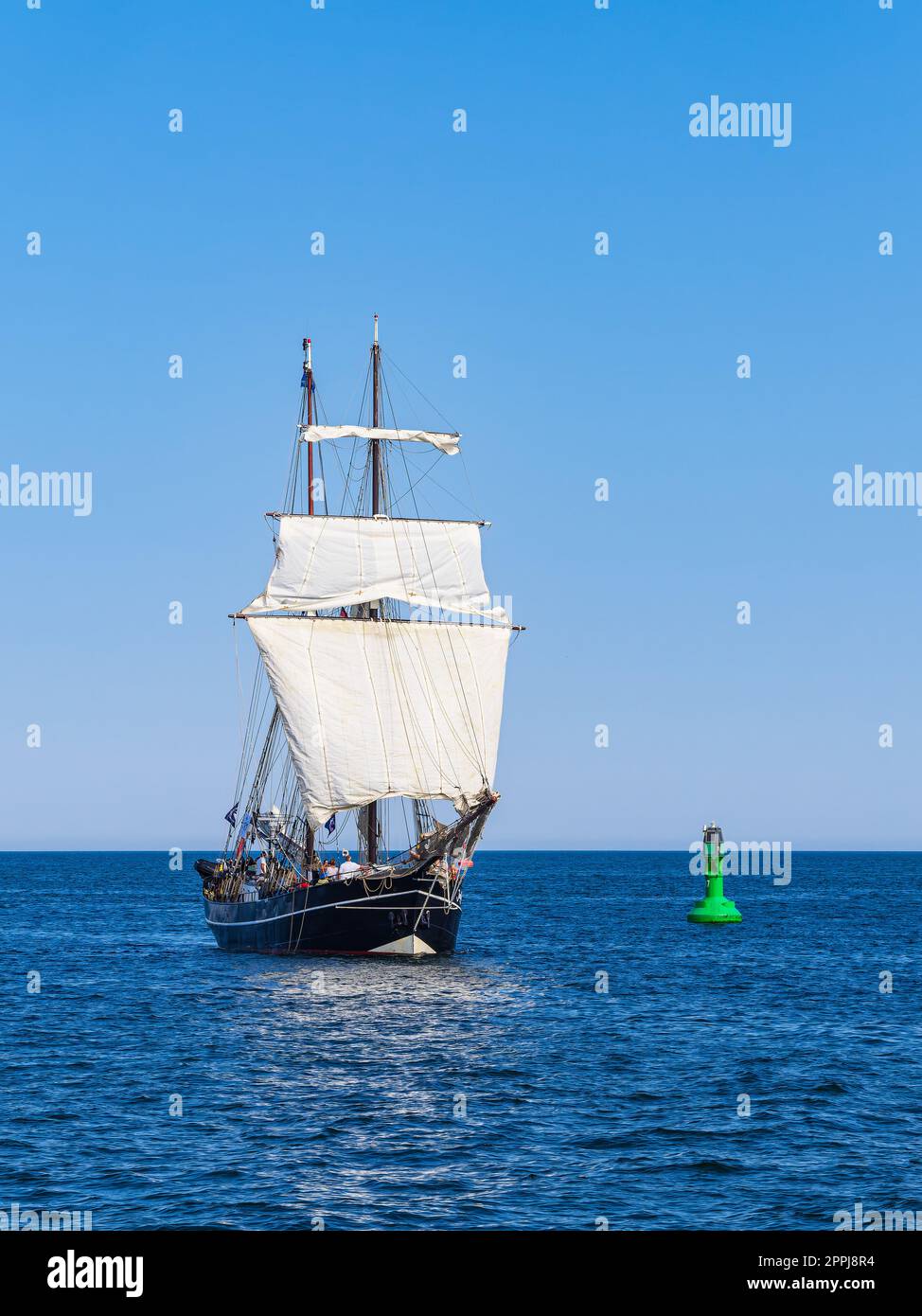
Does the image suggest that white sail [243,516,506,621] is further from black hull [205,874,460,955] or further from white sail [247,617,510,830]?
black hull [205,874,460,955]

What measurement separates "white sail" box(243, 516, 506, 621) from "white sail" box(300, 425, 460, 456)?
178 inches

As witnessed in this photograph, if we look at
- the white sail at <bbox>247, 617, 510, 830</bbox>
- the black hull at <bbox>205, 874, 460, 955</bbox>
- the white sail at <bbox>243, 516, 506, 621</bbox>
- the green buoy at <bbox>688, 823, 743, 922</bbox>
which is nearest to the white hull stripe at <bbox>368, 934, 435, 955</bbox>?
the black hull at <bbox>205, 874, 460, 955</bbox>

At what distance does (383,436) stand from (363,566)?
7.39 m

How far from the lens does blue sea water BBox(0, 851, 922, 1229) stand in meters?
21.9

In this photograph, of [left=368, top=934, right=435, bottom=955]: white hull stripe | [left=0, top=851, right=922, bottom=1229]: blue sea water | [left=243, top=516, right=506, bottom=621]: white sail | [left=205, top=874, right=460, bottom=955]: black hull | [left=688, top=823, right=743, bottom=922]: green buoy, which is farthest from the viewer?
[left=688, top=823, right=743, bottom=922]: green buoy

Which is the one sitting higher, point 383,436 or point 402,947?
point 383,436

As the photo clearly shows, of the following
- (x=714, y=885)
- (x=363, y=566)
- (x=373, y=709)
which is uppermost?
(x=363, y=566)

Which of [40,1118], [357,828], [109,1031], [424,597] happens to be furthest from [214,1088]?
[424,597]

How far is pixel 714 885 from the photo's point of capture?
8412 cm

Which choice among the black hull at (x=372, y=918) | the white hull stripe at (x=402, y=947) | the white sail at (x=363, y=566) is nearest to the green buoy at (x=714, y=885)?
the white sail at (x=363, y=566)

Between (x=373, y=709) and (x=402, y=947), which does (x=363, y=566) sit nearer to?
(x=373, y=709)

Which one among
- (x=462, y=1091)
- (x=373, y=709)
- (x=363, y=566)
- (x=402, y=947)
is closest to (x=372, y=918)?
(x=402, y=947)
